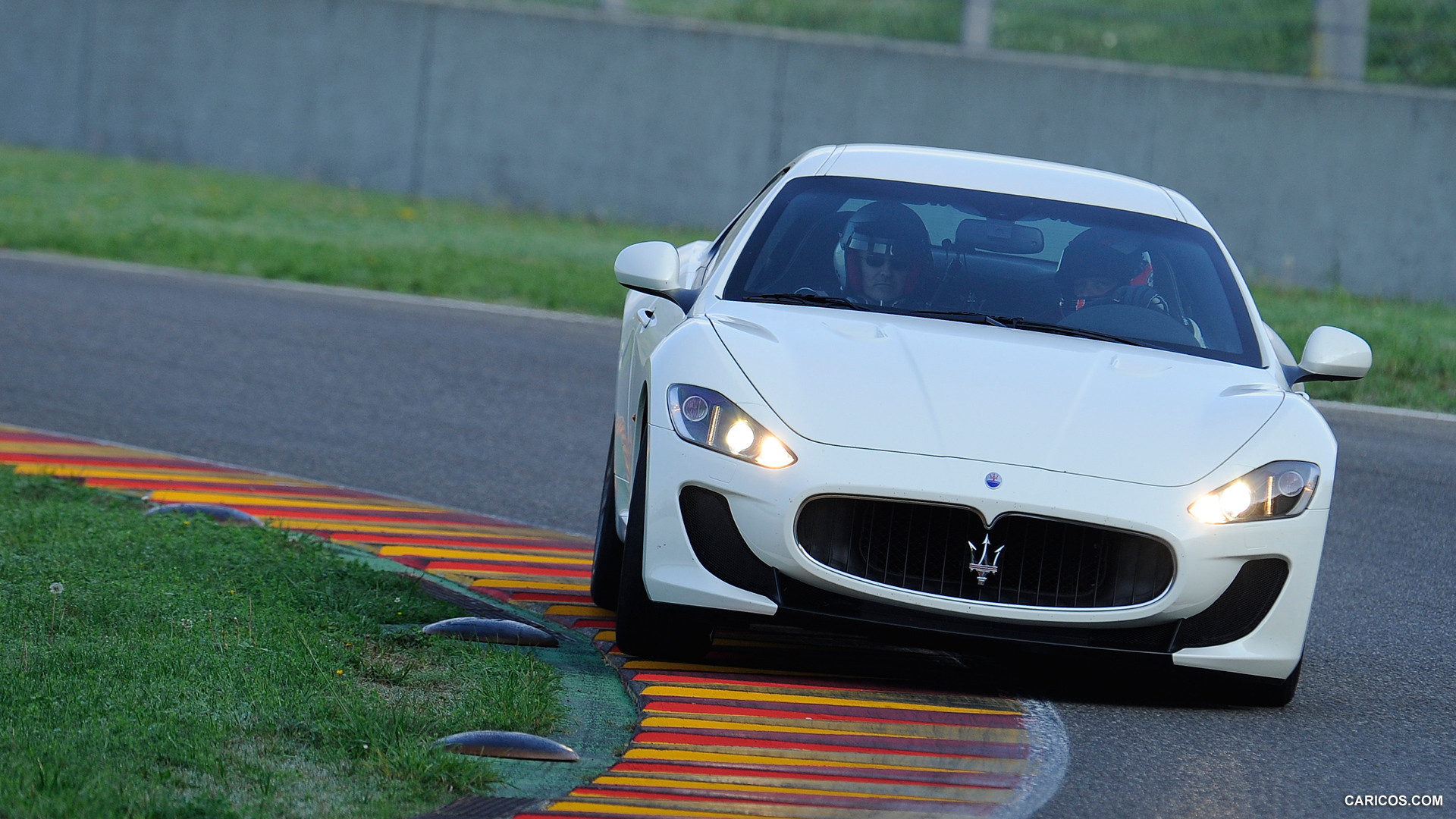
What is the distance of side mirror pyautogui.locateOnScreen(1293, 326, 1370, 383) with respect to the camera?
5.94 m

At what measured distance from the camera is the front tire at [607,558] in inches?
240

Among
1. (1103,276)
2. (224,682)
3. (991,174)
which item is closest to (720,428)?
(224,682)

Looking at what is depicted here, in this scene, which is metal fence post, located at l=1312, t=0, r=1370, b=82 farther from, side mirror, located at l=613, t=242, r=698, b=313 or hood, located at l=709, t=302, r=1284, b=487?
side mirror, located at l=613, t=242, r=698, b=313

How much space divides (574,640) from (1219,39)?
15.9 meters

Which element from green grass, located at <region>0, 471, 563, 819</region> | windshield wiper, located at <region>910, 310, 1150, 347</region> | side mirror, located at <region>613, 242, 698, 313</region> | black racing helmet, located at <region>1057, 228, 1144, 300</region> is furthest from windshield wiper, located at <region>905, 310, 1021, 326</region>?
green grass, located at <region>0, 471, 563, 819</region>

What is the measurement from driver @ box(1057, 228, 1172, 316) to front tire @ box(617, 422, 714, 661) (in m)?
1.50

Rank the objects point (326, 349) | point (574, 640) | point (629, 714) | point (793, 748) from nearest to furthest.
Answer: point (793, 748), point (629, 714), point (574, 640), point (326, 349)

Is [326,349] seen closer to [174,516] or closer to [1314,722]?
[174,516]

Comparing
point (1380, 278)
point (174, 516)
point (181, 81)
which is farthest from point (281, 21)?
point (174, 516)

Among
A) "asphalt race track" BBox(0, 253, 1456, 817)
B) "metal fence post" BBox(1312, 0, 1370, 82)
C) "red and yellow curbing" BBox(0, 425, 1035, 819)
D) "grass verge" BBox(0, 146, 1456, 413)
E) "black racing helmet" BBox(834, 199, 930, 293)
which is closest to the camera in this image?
"red and yellow curbing" BBox(0, 425, 1035, 819)

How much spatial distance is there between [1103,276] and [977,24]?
14980mm

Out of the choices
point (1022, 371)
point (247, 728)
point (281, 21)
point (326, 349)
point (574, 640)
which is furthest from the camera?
point (281, 21)

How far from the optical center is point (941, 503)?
492 centimetres

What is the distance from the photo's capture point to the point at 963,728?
497 cm
